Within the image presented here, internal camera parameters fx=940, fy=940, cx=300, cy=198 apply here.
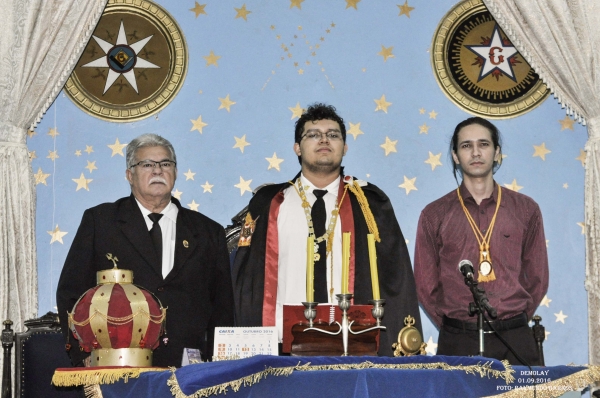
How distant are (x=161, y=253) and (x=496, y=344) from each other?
177 centimetres

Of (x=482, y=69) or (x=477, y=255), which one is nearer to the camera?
(x=477, y=255)

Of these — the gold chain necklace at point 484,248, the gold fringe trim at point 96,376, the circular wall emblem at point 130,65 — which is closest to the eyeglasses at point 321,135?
the gold chain necklace at point 484,248

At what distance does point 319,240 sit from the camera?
15.6 ft

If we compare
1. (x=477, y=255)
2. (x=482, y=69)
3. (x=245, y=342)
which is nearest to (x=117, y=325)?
(x=245, y=342)

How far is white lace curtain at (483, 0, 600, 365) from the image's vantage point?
542 cm

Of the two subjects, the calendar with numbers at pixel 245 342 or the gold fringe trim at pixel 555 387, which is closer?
the gold fringe trim at pixel 555 387

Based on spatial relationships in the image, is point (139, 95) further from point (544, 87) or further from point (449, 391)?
point (449, 391)

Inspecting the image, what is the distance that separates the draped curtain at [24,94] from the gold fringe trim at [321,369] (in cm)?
227

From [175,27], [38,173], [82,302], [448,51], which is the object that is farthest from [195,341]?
[448,51]

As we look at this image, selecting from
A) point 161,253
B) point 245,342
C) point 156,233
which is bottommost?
point 245,342

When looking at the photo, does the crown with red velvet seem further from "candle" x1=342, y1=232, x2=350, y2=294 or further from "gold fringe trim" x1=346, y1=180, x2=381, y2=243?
"gold fringe trim" x1=346, y1=180, x2=381, y2=243

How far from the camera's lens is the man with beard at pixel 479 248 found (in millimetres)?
4992

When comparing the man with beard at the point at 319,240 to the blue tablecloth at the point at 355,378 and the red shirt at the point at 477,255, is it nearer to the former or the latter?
the red shirt at the point at 477,255

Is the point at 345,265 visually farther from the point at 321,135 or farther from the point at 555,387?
the point at 321,135
